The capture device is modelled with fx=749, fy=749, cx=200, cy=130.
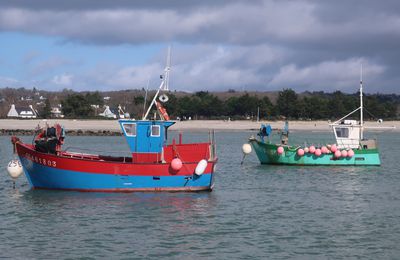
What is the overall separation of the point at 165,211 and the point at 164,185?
12.1 feet

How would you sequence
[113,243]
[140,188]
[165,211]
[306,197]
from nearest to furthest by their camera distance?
[113,243] < [165,211] < [140,188] < [306,197]

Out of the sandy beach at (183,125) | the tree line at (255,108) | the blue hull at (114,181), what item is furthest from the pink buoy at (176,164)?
the tree line at (255,108)

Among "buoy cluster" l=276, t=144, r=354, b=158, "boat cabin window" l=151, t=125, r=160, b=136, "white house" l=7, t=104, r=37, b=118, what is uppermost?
"white house" l=7, t=104, r=37, b=118

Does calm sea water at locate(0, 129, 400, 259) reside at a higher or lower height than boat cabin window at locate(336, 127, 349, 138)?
lower

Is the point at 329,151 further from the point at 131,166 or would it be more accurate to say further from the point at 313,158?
the point at 131,166

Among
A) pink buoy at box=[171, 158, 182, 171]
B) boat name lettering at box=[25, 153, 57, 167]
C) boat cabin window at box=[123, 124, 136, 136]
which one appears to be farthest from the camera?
boat cabin window at box=[123, 124, 136, 136]

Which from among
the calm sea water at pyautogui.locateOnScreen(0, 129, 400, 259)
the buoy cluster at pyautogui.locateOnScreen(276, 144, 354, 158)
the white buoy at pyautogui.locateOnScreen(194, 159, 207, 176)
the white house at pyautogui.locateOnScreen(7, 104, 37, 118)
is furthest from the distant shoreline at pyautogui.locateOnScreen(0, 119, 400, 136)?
the white buoy at pyautogui.locateOnScreen(194, 159, 207, 176)

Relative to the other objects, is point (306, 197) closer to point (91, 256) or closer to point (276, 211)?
point (276, 211)

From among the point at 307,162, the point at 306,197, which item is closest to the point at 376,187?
the point at 306,197

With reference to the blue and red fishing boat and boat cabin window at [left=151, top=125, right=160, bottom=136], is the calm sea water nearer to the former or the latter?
the blue and red fishing boat

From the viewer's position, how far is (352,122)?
4594 centimetres

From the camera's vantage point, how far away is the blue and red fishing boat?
30.1 metres

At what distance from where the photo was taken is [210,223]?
25031 mm

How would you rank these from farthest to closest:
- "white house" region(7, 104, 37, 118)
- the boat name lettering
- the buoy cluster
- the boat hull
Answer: "white house" region(7, 104, 37, 118)
the buoy cluster
the boat name lettering
the boat hull
